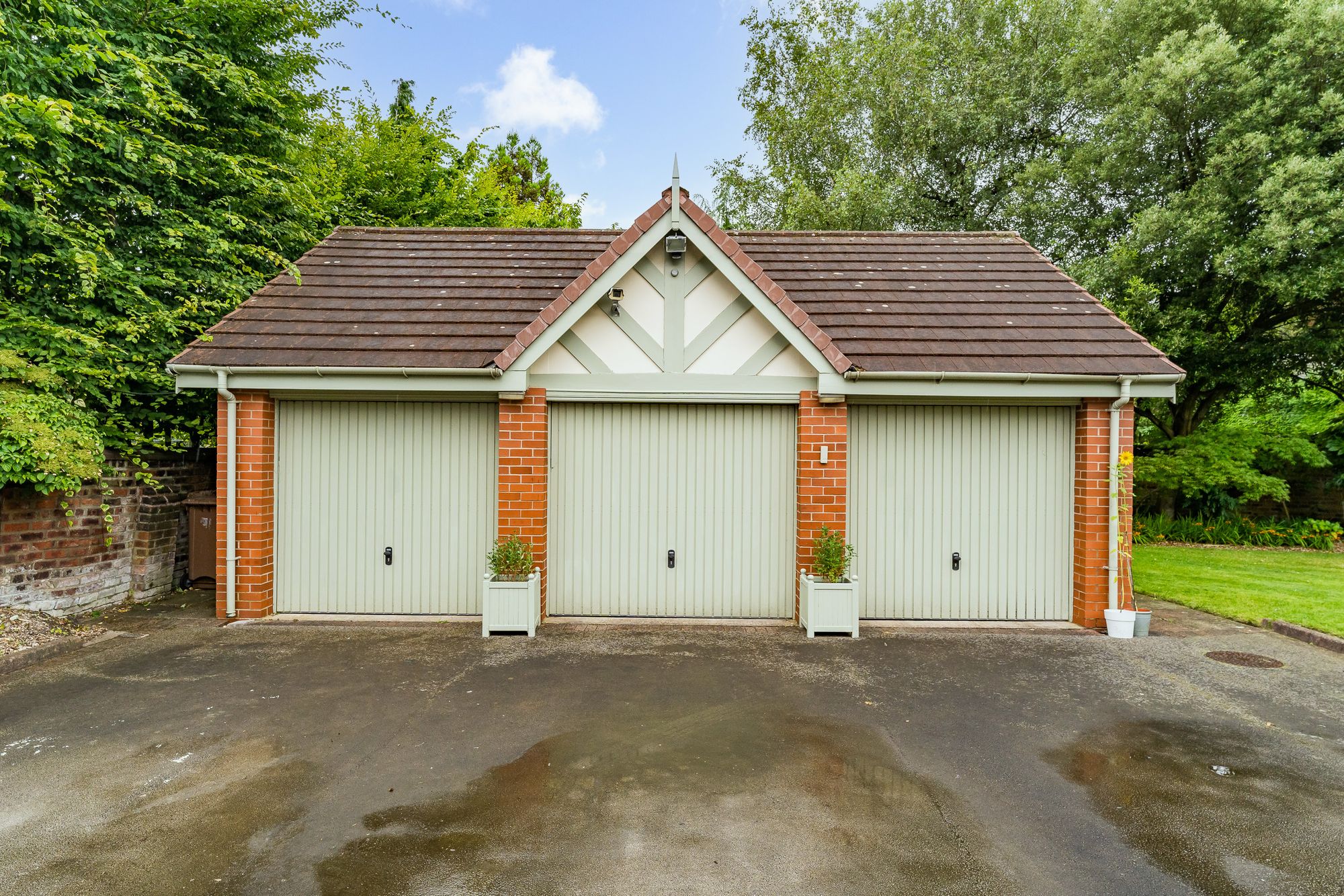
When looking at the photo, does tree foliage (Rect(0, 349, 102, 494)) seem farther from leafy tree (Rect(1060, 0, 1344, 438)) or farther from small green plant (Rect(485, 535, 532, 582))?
leafy tree (Rect(1060, 0, 1344, 438))

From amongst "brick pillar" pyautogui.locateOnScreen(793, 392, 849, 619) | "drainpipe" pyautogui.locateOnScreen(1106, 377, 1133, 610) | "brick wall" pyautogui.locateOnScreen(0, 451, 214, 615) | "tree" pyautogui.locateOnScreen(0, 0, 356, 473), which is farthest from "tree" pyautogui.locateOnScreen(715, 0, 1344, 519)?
"brick wall" pyautogui.locateOnScreen(0, 451, 214, 615)

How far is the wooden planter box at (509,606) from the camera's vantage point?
259 inches

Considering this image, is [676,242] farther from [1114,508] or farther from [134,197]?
[134,197]

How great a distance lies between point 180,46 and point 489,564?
8.01m

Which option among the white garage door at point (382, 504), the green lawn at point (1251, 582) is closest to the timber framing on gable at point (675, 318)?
the white garage door at point (382, 504)

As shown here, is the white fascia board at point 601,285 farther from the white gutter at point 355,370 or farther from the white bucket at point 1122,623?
the white bucket at point 1122,623

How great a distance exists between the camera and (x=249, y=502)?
7055mm

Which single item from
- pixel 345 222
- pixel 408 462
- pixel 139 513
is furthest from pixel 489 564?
pixel 345 222

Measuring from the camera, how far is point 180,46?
8484 mm

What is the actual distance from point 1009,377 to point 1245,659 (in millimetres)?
3406

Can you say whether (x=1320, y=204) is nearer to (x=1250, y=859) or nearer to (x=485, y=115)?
(x=1250, y=859)

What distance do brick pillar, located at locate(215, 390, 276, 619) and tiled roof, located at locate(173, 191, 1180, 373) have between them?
0.59 m

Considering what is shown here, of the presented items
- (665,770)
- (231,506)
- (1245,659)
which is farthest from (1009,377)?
(231,506)

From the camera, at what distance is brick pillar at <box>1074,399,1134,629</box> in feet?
23.2
